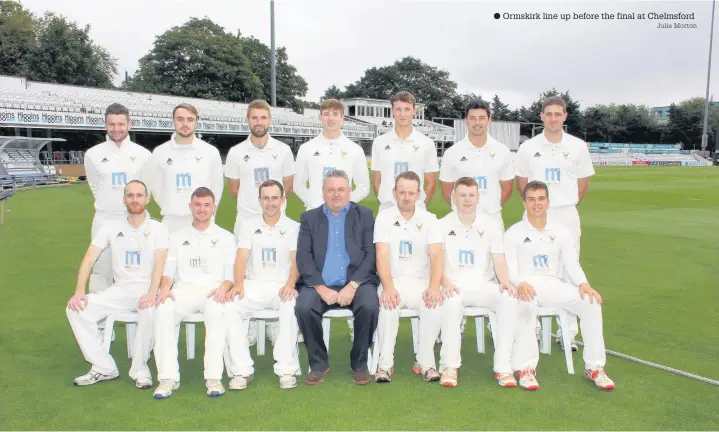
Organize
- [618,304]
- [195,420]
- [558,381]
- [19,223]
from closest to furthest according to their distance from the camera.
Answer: [195,420], [558,381], [618,304], [19,223]

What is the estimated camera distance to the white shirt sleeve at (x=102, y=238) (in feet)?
15.6

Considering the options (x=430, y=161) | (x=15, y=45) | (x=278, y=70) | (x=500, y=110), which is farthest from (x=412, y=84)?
(x=430, y=161)

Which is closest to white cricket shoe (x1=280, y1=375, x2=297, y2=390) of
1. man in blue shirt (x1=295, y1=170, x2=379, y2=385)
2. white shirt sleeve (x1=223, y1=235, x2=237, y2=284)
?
man in blue shirt (x1=295, y1=170, x2=379, y2=385)

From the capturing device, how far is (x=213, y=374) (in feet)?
14.0

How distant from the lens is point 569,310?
4.60m

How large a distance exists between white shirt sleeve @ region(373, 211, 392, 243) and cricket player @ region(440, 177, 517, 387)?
0.44m

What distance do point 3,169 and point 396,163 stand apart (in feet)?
65.2

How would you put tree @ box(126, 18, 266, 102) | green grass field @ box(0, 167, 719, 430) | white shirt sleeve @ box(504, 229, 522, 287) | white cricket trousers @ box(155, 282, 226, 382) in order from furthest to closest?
tree @ box(126, 18, 266, 102), white shirt sleeve @ box(504, 229, 522, 287), white cricket trousers @ box(155, 282, 226, 382), green grass field @ box(0, 167, 719, 430)

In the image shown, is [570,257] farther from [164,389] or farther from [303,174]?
[164,389]

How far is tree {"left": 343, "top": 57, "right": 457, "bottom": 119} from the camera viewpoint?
78812 mm

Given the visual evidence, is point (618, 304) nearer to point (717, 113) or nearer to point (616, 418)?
point (616, 418)

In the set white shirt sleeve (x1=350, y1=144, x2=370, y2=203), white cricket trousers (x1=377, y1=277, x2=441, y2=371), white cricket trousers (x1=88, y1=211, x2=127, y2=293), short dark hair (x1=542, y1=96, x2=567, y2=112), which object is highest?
short dark hair (x1=542, y1=96, x2=567, y2=112)

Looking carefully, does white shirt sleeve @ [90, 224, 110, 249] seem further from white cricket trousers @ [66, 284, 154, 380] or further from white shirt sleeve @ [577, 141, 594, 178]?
white shirt sleeve @ [577, 141, 594, 178]

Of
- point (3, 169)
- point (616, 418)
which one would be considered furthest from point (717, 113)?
point (616, 418)
